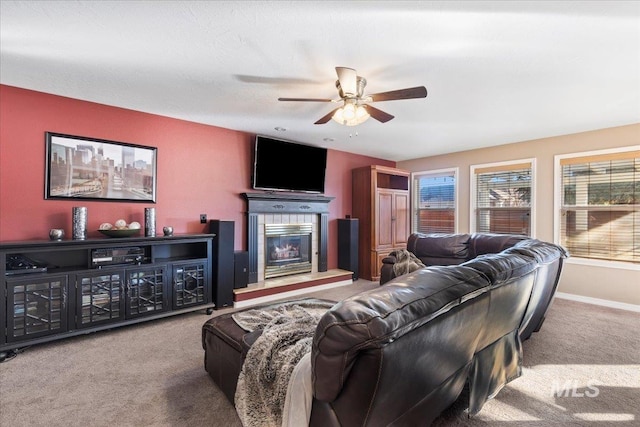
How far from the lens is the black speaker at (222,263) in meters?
3.66

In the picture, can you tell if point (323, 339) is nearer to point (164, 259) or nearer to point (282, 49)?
point (282, 49)

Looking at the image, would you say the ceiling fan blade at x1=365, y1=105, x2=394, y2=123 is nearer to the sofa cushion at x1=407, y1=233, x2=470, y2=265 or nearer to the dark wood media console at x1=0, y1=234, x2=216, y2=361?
the sofa cushion at x1=407, y1=233, x2=470, y2=265

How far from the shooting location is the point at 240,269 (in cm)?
398

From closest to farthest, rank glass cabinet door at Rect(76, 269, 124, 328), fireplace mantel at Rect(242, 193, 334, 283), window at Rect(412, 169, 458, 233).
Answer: glass cabinet door at Rect(76, 269, 124, 328) → fireplace mantel at Rect(242, 193, 334, 283) → window at Rect(412, 169, 458, 233)

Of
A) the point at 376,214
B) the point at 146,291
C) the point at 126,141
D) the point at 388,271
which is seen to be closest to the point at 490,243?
the point at 388,271

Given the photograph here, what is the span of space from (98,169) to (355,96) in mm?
2932

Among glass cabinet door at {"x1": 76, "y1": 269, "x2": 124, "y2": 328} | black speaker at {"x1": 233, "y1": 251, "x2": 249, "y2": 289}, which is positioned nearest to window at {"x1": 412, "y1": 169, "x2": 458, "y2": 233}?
black speaker at {"x1": 233, "y1": 251, "x2": 249, "y2": 289}

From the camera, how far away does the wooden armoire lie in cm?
540

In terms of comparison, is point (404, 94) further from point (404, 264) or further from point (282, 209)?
point (282, 209)

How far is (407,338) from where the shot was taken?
0.99 meters


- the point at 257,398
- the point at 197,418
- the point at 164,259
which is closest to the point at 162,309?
the point at 164,259

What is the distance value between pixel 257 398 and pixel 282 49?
229 cm

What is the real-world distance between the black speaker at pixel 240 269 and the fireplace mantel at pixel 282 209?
22cm

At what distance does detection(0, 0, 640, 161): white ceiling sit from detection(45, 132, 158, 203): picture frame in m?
0.49
